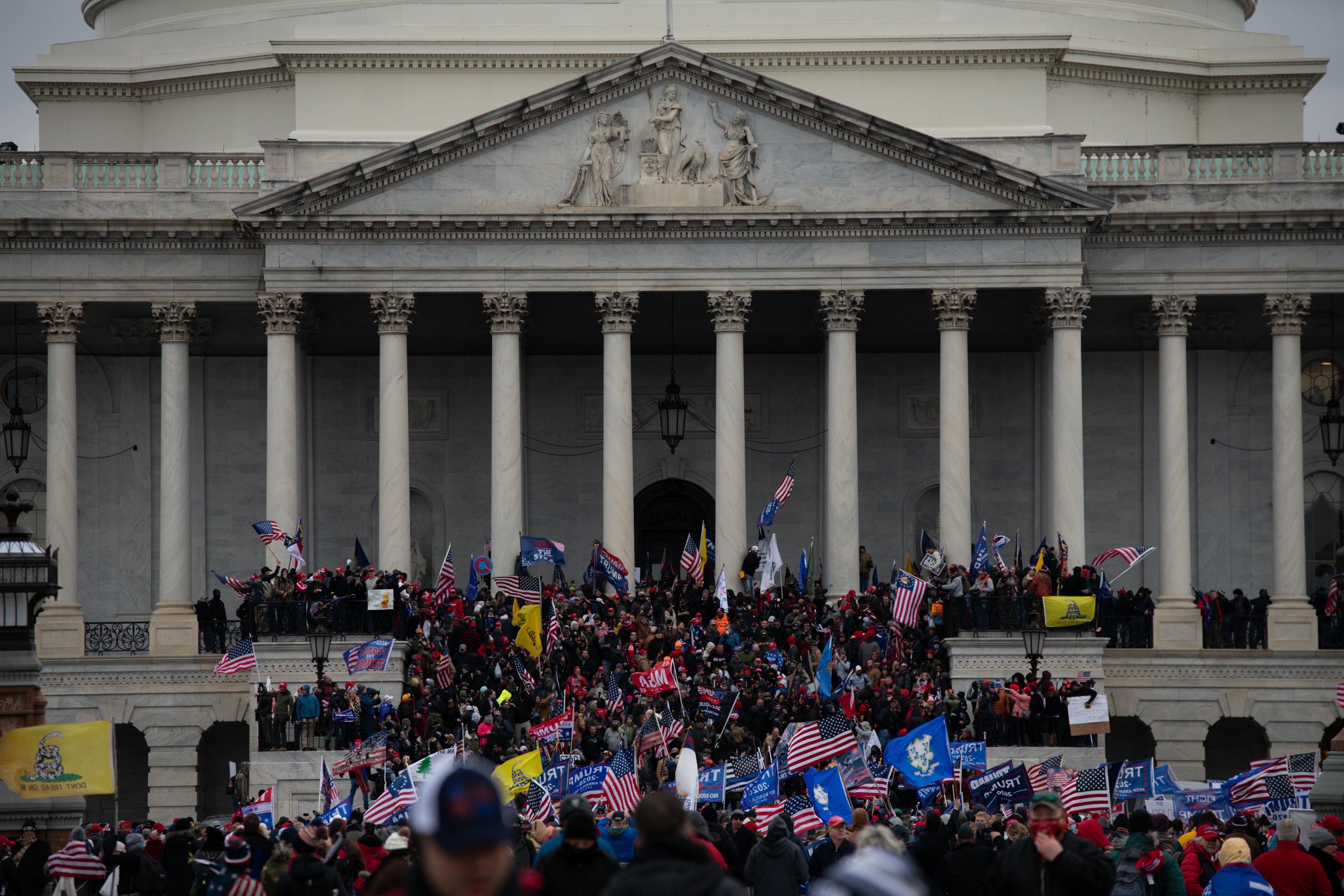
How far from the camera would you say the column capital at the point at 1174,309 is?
170 feet

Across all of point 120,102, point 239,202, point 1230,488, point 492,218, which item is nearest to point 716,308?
point 492,218

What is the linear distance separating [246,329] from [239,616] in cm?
1127

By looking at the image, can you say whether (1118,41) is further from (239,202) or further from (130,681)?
(130,681)

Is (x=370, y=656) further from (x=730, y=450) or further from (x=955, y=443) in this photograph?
(x=955, y=443)

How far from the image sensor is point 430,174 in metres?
49.9

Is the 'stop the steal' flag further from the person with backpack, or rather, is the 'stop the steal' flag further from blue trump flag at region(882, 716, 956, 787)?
the person with backpack

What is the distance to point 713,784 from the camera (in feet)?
97.5

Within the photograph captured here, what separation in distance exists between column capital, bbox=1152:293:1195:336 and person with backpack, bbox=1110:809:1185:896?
33199 mm

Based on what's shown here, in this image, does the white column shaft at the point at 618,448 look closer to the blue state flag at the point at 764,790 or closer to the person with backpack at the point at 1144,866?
the blue state flag at the point at 764,790

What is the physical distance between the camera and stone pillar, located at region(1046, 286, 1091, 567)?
164 ft

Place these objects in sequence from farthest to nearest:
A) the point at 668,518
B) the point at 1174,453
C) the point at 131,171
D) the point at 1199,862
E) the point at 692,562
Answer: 1. the point at 668,518
2. the point at 131,171
3. the point at 1174,453
4. the point at 692,562
5. the point at 1199,862

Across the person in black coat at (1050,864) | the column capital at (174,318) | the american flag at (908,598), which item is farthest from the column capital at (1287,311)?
the person in black coat at (1050,864)

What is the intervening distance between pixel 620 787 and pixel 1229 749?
2849cm

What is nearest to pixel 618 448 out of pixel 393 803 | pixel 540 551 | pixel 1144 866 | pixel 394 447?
pixel 540 551
